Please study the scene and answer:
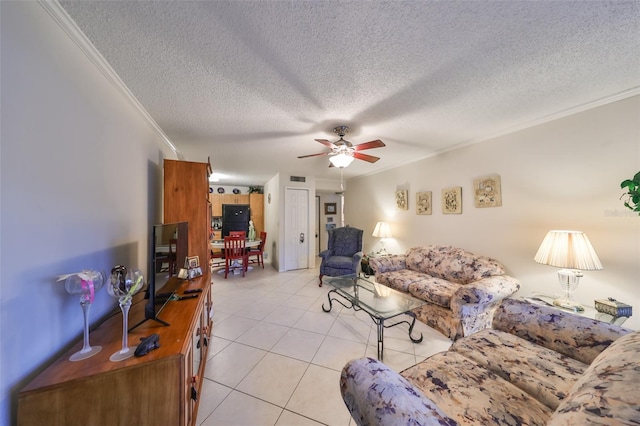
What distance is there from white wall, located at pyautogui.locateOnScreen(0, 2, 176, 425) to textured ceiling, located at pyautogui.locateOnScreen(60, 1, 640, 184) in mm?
270

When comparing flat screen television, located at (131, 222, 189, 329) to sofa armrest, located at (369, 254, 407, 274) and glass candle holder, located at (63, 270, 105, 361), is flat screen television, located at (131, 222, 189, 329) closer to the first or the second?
glass candle holder, located at (63, 270, 105, 361)

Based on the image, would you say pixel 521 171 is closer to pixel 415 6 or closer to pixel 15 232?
pixel 415 6

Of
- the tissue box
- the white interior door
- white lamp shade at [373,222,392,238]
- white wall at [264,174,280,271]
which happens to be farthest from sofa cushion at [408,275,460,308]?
white wall at [264,174,280,271]

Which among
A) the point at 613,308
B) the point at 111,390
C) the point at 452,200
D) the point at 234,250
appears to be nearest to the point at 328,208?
the point at 234,250

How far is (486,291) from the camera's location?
1999mm

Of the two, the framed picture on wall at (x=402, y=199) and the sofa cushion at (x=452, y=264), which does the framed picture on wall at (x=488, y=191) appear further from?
the framed picture on wall at (x=402, y=199)

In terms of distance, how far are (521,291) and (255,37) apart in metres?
3.49

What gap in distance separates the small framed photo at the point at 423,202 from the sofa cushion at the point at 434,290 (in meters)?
1.18

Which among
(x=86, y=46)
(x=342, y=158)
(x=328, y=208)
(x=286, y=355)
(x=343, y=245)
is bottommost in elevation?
(x=286, y=355)

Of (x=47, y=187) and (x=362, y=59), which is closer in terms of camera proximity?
(x=47, y=187)

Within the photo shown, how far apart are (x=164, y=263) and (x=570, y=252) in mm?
3262

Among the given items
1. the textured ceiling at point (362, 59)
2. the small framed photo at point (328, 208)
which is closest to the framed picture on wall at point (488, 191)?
the textured ceiling at point (362, 59)

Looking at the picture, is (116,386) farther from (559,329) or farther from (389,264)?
(389,264)

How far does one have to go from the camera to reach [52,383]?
2.55 feet
